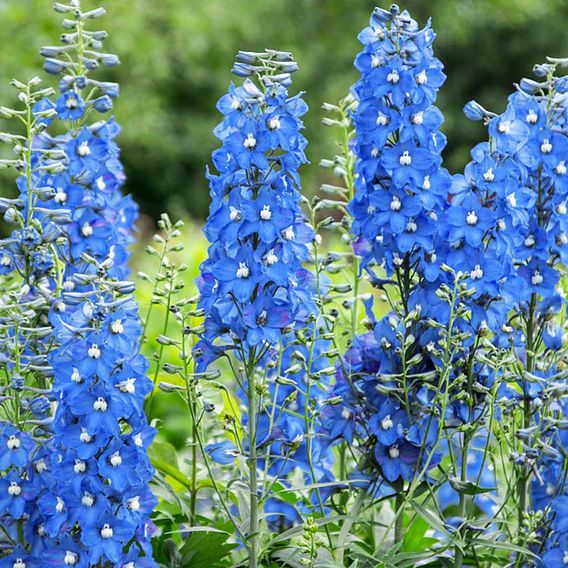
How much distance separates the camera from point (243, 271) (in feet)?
9.61

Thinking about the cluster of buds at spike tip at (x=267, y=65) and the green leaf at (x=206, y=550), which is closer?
the cluster of buds at spike tip at (x=267, y=65)

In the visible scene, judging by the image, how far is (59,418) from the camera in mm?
2867

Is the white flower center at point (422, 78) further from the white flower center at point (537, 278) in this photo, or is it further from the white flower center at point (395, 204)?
the white flower center at point (537, 278)

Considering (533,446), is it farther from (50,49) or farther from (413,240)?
(50,49)

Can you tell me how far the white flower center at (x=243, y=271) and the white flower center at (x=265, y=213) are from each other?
5.5 inches

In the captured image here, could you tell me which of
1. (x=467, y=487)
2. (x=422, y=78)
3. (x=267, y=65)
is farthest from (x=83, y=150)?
(x=467, y=487)

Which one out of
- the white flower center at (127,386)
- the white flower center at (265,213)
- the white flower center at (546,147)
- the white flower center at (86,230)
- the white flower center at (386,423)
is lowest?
the white flower center at (386,423)

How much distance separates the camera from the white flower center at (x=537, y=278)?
11.1 ft

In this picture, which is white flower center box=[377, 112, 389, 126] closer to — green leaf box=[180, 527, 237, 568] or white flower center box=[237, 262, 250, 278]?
white flower center box=[237, 262, 250, 278]

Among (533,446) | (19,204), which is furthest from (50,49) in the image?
(533,446)

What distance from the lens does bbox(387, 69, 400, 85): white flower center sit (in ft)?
10.2

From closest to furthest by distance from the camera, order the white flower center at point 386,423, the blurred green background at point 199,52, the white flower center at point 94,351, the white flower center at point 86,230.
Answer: the white flower center at point 94,351 < the white flower center at point 386,423 < the white flower center at point 86,230 < the blurred green background at point 199,52

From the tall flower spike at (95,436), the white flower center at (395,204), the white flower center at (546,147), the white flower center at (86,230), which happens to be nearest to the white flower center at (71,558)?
the tall flower spike at (95,436)

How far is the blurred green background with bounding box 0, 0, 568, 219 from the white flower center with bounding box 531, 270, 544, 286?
7.72m
